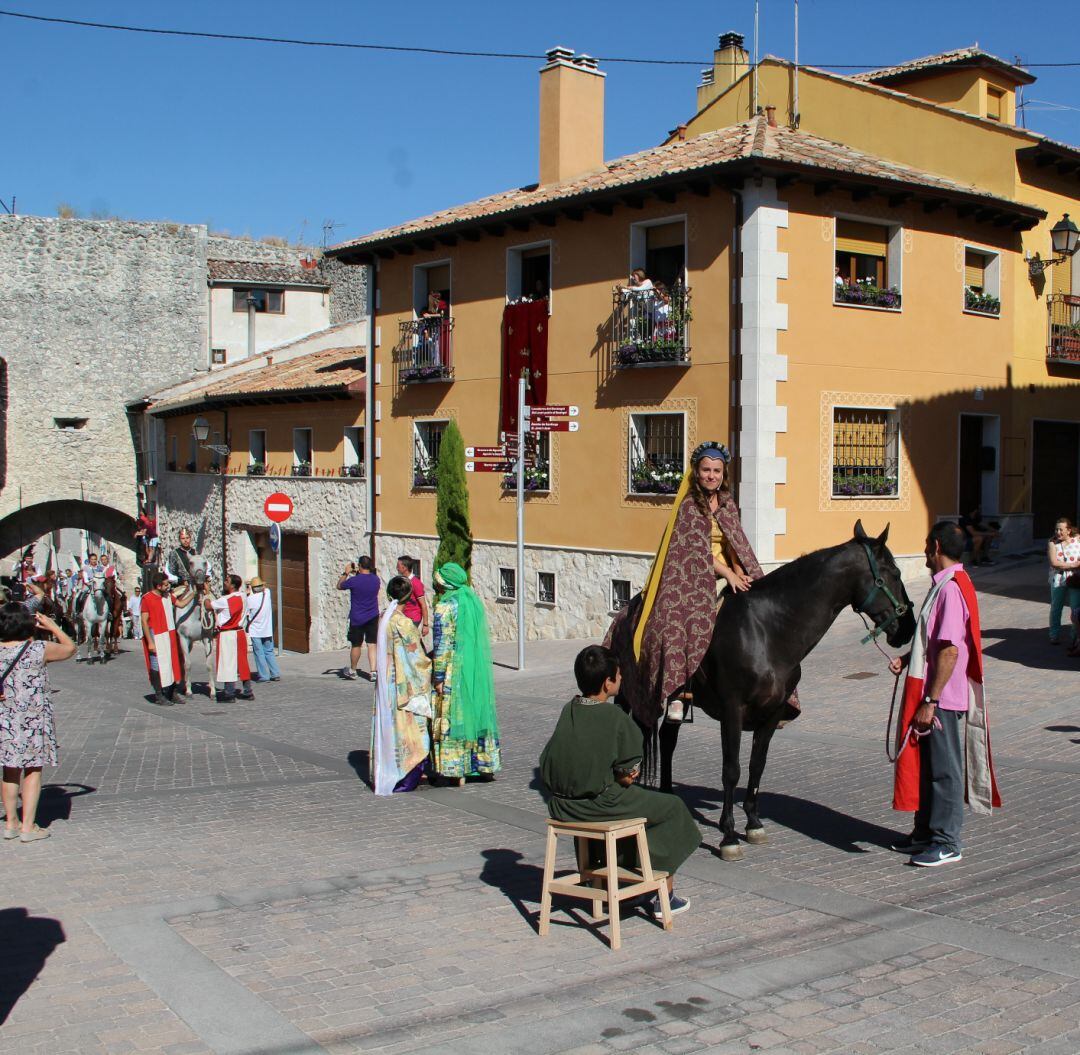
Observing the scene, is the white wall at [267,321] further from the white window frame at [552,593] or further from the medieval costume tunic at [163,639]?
the medieval costume tunic at [163,639]

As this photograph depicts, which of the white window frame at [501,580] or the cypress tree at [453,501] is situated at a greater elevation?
the cypress tree at [453,501]

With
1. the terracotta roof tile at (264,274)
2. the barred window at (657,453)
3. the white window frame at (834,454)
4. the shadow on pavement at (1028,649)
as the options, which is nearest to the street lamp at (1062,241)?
the white window frame at (834,454)

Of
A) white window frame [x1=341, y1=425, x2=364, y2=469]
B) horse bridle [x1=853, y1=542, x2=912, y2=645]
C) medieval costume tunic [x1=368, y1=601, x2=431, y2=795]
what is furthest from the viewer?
white window frame [x1=341, y1=425, x2=364, y2=469]

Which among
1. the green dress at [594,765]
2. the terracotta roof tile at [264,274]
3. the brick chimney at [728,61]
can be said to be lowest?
the green dress at [594,765]

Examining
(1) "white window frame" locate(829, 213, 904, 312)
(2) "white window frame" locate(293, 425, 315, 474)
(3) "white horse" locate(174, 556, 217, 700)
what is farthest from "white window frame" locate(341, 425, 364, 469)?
(1) "white window frame" locate(829, 213, 904, 312)

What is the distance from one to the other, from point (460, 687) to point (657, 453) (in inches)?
446

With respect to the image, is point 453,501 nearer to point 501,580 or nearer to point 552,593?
point 501,580

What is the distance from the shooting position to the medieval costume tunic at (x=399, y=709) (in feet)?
32.9

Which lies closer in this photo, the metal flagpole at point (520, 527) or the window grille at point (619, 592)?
the metal flagpole at point (520, 527)

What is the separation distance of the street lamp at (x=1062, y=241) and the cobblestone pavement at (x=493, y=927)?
1310 centimetres

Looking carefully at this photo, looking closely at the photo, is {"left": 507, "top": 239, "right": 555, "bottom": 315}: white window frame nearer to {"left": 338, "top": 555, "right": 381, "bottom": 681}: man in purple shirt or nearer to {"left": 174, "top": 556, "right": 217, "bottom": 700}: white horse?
{"left": 338, "top": 555, "right": 381, "bottom": 681}: man in purple shirt

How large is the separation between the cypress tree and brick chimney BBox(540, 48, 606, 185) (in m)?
5.60

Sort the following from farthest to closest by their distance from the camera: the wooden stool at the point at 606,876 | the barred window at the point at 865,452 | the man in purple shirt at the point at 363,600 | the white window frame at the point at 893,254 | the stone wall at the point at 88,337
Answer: the stone wall at the point at 88,337, the white window frame at the point at 893,254, the barred window at the point at 865,452, the man in purple shirt at the point at 363,600, the wooden stool at the point at 606,876

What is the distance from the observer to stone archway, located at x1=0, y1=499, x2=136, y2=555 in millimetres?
41688
